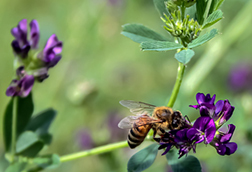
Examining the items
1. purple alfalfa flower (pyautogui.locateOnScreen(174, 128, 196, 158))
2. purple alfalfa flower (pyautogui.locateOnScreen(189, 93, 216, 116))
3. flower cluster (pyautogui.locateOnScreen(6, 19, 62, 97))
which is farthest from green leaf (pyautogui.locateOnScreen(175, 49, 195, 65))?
flower cluster (pyautogui.locateOnScreen(6, 19, 62, 97))

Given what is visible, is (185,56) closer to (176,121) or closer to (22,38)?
(176,121)

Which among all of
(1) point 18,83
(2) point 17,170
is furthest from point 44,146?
(1) point 18,83

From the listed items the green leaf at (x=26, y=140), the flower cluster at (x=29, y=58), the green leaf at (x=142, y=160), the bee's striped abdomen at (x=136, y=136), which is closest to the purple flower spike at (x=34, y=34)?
the flower cluster at (x=29, y=58)

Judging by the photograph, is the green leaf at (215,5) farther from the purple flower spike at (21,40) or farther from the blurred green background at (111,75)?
the blurred green background at (111,75)

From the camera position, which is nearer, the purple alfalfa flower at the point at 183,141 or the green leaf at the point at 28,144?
the purple alfalfa flower at the point at 183,141

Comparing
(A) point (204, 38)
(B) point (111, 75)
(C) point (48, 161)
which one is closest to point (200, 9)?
(A) point (204, 38)

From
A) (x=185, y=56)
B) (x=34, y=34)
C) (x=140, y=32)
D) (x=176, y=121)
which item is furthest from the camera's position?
(x=34, y=34)

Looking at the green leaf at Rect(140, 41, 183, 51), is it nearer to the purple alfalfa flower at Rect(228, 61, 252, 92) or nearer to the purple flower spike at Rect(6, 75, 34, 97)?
the purple flower spike at Rect(6, 75, 34, 97)
